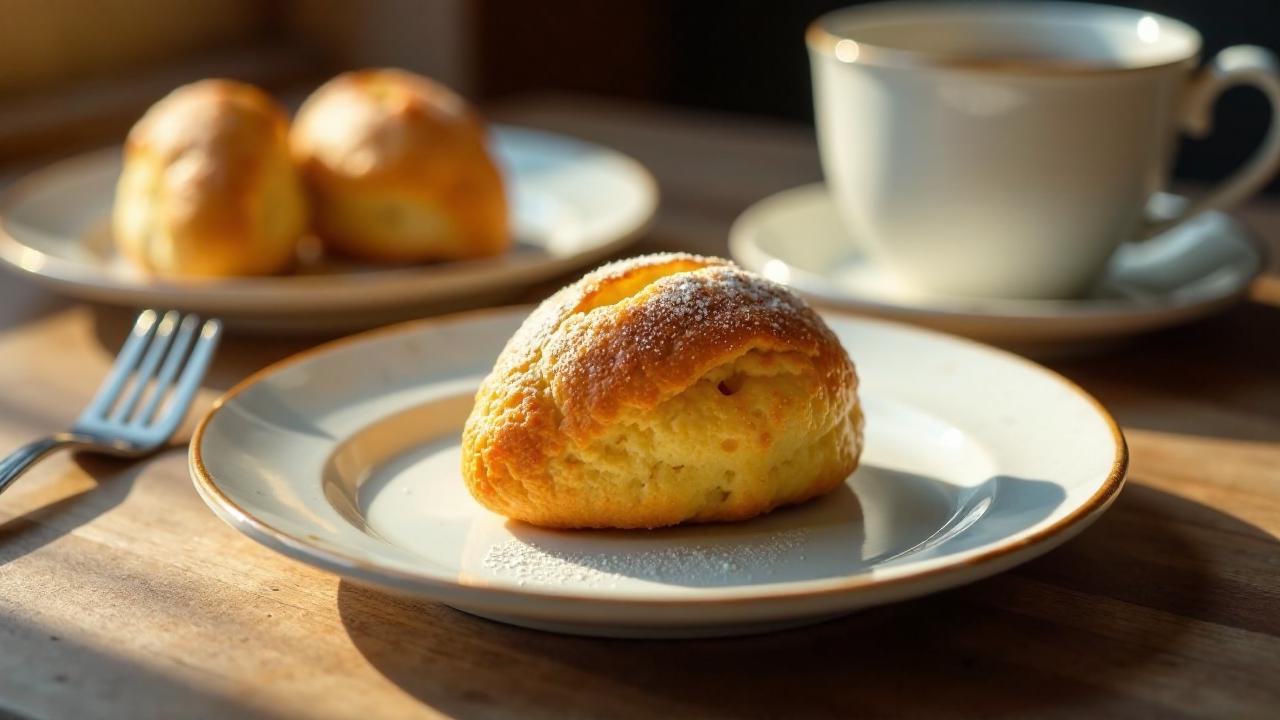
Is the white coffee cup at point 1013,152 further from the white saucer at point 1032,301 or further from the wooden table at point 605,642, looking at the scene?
the wooden table at point 605,642

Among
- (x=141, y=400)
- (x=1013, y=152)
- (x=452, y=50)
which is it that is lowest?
(x=452, y=50)

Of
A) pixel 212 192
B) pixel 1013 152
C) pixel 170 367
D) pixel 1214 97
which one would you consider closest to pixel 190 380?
pixel 170 367

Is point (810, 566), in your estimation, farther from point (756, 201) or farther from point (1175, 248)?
point (756, 201)

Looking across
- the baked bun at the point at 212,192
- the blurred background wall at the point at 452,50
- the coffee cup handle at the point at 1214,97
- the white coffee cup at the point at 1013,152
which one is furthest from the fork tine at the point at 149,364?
the blurred background wall at the point at 452,50

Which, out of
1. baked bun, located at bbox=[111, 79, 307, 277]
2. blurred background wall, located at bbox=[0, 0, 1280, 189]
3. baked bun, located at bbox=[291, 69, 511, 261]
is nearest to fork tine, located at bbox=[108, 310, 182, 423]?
baked bun, located at bbox=[111, 79, 307, 277]

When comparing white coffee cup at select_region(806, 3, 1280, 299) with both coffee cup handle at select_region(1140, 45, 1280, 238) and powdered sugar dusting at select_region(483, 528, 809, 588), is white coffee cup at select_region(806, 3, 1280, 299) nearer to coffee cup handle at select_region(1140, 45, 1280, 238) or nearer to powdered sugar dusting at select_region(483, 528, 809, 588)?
coffee cup handle at select_region(1140, 45, 1280, 238)

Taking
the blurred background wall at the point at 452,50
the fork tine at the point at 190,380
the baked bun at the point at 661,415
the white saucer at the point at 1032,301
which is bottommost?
the blurred background wall at the point at 452,50

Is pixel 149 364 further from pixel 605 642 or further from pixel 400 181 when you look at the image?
pixel 605 642
